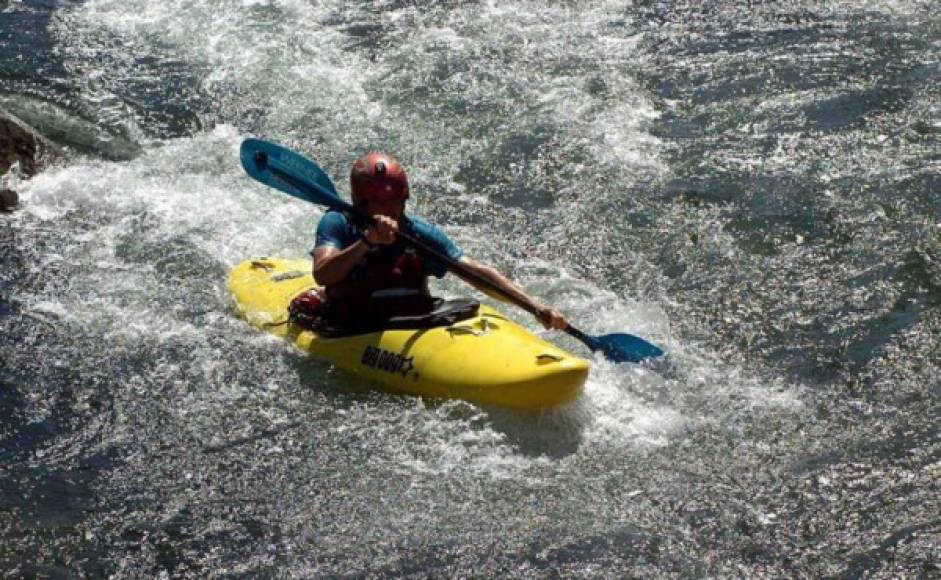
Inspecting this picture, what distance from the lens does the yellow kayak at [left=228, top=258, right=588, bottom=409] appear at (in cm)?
581

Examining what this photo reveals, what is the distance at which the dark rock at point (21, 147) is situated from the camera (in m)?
8.94

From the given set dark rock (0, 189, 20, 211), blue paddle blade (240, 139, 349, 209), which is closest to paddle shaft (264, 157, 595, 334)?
blue paddle blade (240, 139, 349, 209)

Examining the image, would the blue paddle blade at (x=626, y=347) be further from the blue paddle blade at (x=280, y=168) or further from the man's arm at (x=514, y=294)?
the blue paddle blade at (x=280, y=168)

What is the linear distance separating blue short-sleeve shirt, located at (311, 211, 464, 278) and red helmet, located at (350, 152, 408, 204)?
0.26 meters

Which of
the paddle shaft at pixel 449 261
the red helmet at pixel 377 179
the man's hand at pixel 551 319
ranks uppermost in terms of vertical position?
the red helmet at pixel 377 179

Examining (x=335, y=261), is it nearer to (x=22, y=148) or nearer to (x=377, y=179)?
(x=377, y=179)

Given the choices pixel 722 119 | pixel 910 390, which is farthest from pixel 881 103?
pixel 910 390

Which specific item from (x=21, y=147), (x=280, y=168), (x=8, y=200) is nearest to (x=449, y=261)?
(x=280, y=168)

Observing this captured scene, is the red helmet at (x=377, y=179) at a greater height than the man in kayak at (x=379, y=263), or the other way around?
the red helmet at (x=377, y=179)

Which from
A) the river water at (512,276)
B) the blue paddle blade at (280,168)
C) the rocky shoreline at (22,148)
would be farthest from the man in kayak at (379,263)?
the rocky shoreline at (22,148)

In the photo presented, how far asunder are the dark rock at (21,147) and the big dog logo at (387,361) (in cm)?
390

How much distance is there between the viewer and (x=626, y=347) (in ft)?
21.1

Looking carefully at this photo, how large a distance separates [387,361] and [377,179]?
2.97 ft

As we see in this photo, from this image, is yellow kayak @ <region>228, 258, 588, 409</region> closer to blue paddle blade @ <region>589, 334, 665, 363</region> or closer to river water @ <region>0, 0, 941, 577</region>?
river water @ <region>0, 0, 941, 577</region>
